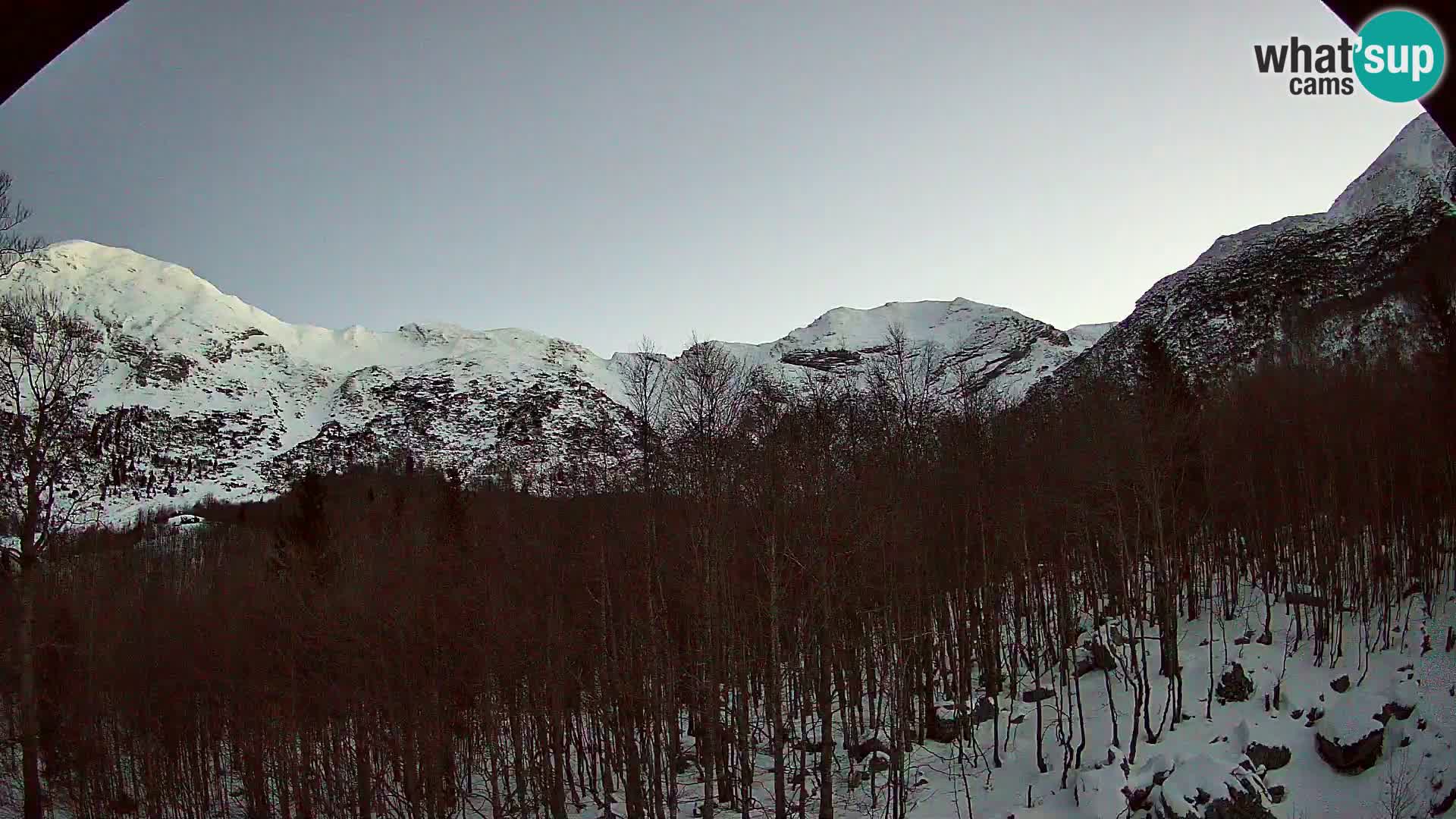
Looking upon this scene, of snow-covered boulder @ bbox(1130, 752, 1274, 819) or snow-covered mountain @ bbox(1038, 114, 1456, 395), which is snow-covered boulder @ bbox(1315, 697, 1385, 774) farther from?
snow-covered mountain @ bbox(1038, 114, 1456, 395)

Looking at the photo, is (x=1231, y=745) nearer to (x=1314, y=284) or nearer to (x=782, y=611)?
(x=782, y=611)

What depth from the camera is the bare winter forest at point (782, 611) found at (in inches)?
859

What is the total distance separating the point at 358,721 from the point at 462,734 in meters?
3.47

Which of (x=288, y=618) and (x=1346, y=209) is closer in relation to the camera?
(x=288, y=618)

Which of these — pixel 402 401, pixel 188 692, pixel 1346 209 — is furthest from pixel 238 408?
pixel 1346 209

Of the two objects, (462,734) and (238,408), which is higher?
(238,408)

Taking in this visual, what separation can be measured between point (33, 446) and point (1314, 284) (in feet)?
320

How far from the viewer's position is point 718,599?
22.3 metres

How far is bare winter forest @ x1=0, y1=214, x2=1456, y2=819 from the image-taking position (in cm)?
2183

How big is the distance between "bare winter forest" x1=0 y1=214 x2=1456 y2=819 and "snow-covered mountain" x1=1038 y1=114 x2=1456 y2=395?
24713 millimetres

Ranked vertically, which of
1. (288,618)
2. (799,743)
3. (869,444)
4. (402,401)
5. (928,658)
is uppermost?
(402,401)

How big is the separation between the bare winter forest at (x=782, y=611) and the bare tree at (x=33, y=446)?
7.51 ft

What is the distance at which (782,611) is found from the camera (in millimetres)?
23719

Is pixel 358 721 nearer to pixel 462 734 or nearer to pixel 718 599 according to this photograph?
pixel 462 734
